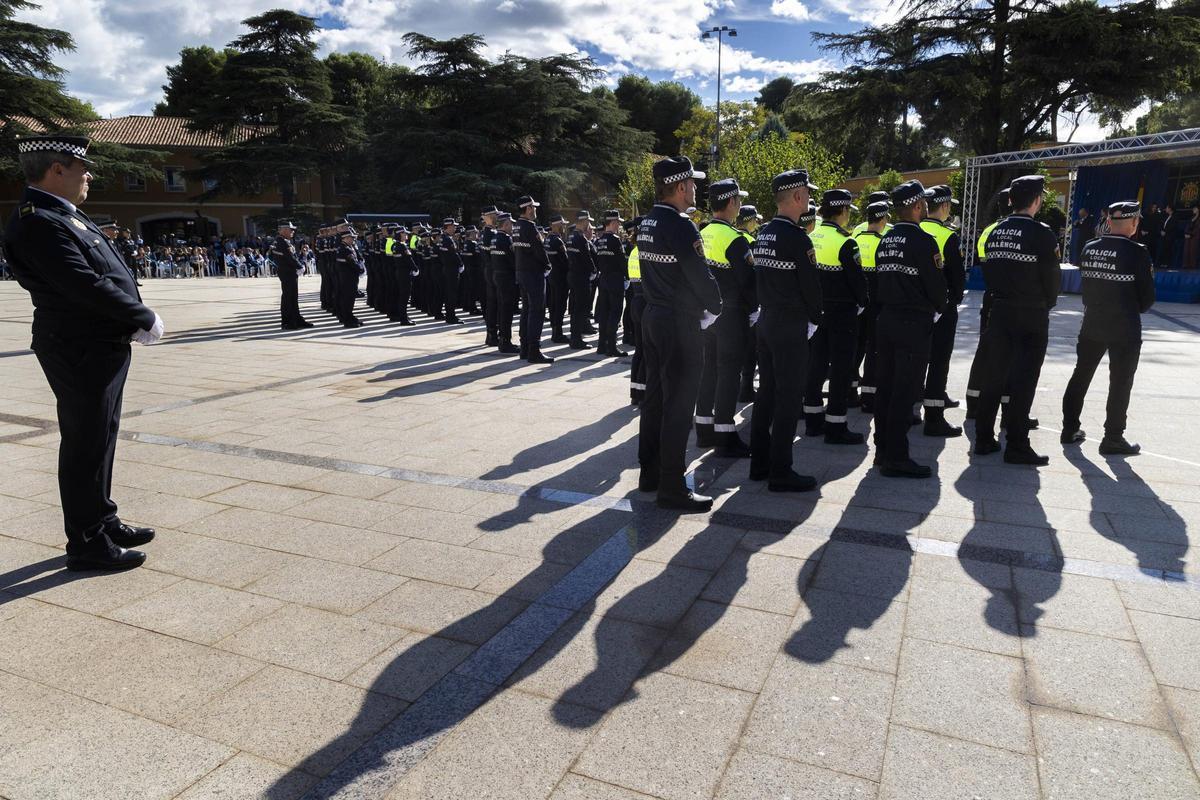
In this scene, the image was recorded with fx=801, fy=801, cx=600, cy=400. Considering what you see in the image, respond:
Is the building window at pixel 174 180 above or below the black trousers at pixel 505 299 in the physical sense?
above

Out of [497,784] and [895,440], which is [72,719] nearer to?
A: [497,784]

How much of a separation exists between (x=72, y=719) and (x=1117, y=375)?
6761mm

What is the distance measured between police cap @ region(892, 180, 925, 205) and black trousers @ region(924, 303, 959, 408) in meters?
1.38

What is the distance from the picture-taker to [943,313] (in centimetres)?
663

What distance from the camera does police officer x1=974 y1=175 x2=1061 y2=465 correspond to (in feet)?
18.2

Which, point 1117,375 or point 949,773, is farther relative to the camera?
point 1117,375

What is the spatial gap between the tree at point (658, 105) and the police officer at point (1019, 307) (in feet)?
202

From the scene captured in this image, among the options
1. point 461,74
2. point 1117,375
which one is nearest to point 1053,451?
point 1117,375

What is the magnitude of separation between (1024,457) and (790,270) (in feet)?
7.71

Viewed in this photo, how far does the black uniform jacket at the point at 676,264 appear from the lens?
4598 millimetres

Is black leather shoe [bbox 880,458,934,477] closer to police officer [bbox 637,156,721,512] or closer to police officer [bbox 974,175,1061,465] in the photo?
police officer [bbox 974,175,1061,465]

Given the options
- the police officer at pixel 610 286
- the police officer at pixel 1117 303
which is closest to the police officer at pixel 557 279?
the police officer at pixel 610 286

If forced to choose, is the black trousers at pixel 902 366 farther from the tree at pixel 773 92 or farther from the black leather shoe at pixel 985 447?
the tree at pixel 773 92

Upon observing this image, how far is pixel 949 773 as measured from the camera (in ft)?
7.93
